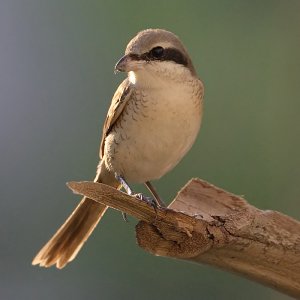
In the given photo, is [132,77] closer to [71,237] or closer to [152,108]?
[152,108]

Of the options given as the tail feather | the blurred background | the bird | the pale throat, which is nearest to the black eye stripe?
the bird

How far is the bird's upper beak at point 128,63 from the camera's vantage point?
271cm

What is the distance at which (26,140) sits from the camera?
470 centimetres

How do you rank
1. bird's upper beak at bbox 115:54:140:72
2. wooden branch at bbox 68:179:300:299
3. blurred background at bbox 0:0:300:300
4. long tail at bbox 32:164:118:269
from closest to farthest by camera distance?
wooden branch at bbox 68:179:300:299 → bird's upper beak at bbox 115:54:140:72 → long tail at bbox 32:164:118:269 → blurred background at bbox 0:0:300:300

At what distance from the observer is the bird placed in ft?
9.14

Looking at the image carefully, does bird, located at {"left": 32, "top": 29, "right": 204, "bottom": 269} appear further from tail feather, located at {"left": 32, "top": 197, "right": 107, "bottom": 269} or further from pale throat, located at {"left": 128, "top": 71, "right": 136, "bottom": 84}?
tail feather, located at {"left": 32, "top": 197, "right": 107, "bottom": 269}

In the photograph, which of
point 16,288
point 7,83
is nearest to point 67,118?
point 7,83

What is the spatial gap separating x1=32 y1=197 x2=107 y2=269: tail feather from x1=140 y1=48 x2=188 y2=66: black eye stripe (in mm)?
689

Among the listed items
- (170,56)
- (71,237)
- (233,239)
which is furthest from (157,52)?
(71,237)

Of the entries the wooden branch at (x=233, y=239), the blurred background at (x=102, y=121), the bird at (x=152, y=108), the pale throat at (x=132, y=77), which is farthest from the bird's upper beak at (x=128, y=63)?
the blurred background at (x=102, y=121)

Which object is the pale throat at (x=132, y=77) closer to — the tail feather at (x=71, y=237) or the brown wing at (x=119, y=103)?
the brown wing at (x=119, y=103)

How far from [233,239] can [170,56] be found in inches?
29.3

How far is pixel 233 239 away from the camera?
2.42 meters

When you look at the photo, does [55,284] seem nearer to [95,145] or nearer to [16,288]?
[16,288]
